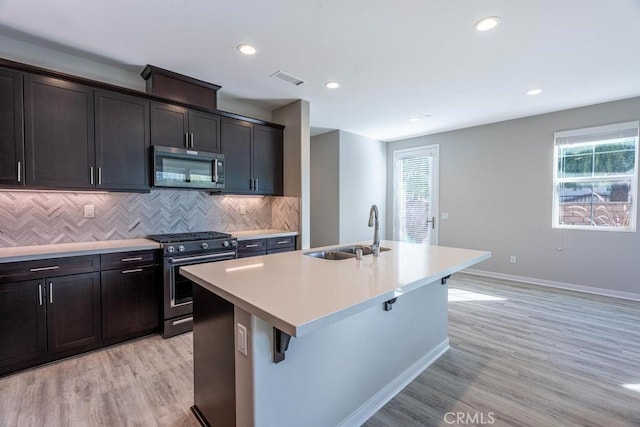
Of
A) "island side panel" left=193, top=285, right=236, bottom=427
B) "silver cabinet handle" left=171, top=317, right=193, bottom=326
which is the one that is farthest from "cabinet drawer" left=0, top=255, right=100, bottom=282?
"island side panel" left=193, top=285, right=236, bottom=427

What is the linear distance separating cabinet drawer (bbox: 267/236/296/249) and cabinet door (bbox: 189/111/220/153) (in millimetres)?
1286

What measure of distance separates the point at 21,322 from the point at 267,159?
9.42ft

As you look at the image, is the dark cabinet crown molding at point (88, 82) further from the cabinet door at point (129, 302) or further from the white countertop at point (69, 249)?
the cabinet door at point (129, 302)

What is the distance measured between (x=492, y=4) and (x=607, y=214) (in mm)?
3771

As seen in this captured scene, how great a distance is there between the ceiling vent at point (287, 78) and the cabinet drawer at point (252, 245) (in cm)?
189

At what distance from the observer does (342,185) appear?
568cm

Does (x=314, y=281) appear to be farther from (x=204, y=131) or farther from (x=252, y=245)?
(x=204, y=131)

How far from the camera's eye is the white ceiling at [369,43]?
2104 mm

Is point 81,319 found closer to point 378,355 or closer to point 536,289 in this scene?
point 378,355

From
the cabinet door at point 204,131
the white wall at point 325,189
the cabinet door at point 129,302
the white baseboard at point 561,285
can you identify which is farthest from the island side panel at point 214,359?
the white baseboard at point 561,285

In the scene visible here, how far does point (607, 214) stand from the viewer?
4.13m

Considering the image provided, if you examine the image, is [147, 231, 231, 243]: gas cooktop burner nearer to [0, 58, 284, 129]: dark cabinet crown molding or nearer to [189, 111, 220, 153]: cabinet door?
[189, 111, 220, 153]: cabinet door

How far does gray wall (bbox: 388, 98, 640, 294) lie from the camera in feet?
13.4

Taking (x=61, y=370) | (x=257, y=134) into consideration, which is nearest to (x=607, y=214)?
(x=257, y=134)
